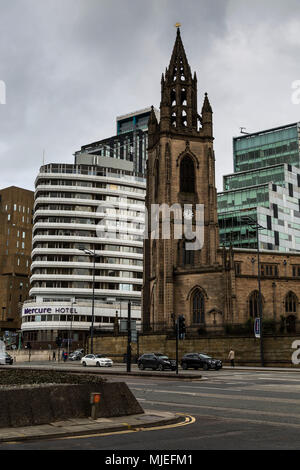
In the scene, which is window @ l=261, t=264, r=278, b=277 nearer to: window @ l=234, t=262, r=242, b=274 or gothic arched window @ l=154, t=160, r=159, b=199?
window @ l=234, t=262, r=242, b=274

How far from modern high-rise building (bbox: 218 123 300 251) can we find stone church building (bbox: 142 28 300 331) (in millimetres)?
33075

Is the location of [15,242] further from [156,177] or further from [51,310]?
[156,177]

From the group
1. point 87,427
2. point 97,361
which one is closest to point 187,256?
point 97,361

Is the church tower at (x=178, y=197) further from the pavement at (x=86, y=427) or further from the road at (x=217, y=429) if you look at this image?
the pavement at (x=86, y=427)

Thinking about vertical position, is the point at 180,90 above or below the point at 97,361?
above

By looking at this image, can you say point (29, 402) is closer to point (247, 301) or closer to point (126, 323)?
point (126, 323)

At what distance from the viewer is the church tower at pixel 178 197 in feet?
191

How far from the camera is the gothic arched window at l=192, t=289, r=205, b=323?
57000mm

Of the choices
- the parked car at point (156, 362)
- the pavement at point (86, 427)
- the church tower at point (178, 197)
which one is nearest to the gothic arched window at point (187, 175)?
the church tower at point (178, 197)

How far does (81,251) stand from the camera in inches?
3927

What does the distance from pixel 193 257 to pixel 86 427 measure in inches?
2090

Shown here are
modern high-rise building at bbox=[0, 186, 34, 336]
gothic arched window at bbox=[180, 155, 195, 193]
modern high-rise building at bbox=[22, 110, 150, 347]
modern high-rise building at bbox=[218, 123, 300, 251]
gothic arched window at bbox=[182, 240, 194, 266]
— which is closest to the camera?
gothic arched window at bbox=[182, 240, 194, 266]

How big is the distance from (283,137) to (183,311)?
86224 mm

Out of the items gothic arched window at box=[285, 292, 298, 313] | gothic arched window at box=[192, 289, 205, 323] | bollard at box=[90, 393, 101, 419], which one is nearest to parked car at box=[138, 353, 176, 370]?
gothic arched window at box=[192, 289, 205, 323]
